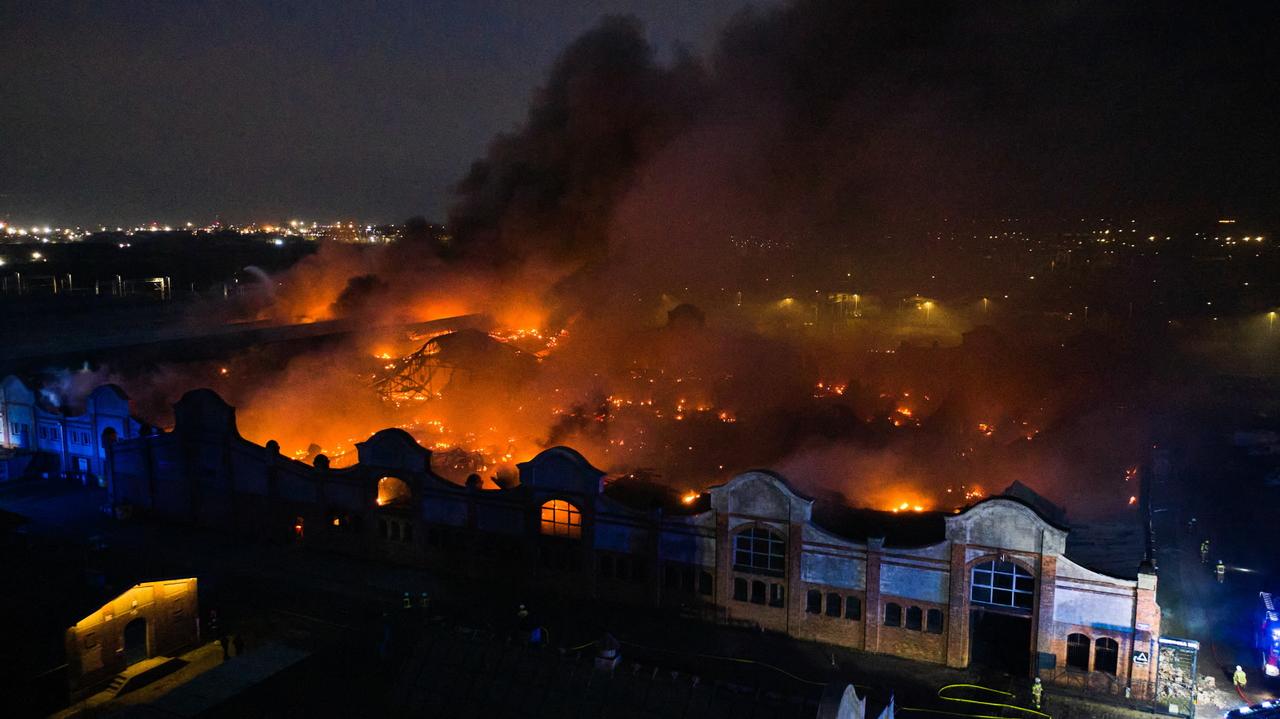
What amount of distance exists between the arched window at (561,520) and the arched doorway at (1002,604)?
10784 millimetres

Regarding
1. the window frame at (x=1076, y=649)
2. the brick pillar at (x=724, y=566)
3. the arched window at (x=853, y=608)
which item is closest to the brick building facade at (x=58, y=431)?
the brick pillar at (x=724, y=566)

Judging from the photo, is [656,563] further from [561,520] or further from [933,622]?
[933,622]

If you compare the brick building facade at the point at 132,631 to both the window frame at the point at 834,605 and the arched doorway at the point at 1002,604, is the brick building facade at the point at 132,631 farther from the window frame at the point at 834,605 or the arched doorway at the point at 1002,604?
the arched doorway at the point at 1002,604

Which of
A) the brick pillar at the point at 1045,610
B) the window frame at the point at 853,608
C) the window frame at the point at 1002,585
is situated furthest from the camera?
the window frame at the point at 853,608

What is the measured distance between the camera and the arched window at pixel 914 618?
20219 millimetres

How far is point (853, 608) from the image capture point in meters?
21.0

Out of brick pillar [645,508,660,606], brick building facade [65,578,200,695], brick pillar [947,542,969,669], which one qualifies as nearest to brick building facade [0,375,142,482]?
brick building facade [65,578,200,695]

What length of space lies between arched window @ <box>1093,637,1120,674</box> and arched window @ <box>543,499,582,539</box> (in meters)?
13.5

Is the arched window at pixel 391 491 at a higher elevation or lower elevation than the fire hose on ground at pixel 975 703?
higher

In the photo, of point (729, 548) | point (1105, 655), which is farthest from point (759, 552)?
Answer: point (1105, 655)

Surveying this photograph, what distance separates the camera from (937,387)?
50.5 m

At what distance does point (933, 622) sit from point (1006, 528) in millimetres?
3115

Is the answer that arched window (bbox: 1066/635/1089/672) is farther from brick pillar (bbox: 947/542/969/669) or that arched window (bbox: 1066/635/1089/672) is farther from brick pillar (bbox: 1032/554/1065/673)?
brick pillar (bbox: 947/542/969/669)

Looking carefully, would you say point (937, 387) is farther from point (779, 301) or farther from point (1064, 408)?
point (779, 301)
